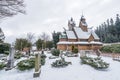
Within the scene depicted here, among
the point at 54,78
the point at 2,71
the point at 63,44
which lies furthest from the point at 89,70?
the point at 63,44

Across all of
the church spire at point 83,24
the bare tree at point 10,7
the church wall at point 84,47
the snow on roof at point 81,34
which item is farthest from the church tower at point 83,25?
the bare tree at point 10,7

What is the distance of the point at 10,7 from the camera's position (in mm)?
7164

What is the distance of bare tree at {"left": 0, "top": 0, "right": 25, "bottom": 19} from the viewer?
693 cm

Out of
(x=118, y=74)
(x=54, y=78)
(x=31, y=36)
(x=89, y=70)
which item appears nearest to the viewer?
(x=54, y=78)

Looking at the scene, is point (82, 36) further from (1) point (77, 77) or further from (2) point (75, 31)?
(1) point (77, 77)

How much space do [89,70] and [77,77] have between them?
2493 mm

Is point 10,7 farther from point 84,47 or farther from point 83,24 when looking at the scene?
point 83,24

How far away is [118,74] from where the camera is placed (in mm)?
12633

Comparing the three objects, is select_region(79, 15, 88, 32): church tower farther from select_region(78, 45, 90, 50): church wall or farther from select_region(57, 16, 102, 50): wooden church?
select_region(78, 45, 90, 50): church wall

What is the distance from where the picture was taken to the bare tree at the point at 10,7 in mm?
6930

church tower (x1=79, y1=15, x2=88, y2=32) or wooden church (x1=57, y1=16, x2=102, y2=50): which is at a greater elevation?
church tower (x1=79, y1=15, x2=88, y2=32)

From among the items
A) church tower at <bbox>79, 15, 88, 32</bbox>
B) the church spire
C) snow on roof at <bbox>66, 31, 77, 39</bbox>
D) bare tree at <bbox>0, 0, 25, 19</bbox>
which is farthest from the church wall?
bare tree at <bbox>0, 0, 25, 19</bbox>

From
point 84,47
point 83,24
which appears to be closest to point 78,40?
point 84,47

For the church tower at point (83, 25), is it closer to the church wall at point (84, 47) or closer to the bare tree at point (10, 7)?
the church wall at point (84, 47)
